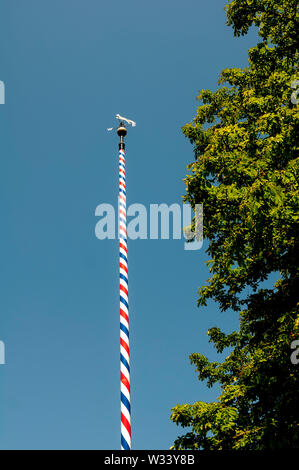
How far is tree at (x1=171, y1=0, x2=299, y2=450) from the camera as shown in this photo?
698cm

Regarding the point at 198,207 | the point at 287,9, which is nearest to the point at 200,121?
the point at 287,9

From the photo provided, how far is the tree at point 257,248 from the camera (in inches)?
275

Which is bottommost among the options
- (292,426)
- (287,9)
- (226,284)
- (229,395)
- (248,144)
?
(292,426)

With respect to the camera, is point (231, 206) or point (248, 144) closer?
point (231, 206)

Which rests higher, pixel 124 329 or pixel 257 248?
pixel 257 248

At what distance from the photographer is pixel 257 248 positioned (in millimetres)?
7539
